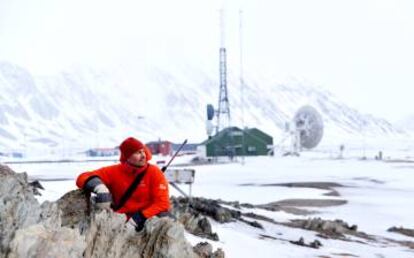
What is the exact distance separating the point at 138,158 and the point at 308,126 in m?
79.6

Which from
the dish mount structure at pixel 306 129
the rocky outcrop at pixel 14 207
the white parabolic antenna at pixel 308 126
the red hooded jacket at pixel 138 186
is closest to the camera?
the rocky outcrop at pixel 14 207

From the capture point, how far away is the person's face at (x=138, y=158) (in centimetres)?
576

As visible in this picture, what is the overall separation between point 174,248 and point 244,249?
4067 mm

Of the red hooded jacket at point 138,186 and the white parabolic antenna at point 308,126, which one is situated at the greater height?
the white parabolic antenna at point 308,126

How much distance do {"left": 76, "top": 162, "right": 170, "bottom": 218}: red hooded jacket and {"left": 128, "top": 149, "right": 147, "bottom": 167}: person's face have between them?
6 centimetres

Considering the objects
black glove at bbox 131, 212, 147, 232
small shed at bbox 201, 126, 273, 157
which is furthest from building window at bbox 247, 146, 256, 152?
black glove at bbox 131, 212, 147, 232

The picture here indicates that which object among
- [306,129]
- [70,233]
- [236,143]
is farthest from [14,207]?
[306,129]

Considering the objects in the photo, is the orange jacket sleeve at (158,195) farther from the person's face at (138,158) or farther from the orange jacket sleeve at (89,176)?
the orange jacket sleeve at (89,176)

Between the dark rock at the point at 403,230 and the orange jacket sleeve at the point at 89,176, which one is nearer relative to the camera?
the orange jacket sleeve at the point at 89,176

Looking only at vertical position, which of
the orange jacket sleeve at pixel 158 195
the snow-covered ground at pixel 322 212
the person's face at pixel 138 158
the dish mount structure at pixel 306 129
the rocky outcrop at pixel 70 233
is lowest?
the snow-covered ground at pixel 322 212

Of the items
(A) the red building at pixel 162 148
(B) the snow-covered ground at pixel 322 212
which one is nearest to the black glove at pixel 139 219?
(B) the snow-covered ground at pixel 322 212

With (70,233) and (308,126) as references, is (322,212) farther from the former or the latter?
(308,126)

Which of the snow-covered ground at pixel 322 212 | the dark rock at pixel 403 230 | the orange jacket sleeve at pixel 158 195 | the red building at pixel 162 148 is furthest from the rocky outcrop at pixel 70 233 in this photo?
the red building at pixel 162 148

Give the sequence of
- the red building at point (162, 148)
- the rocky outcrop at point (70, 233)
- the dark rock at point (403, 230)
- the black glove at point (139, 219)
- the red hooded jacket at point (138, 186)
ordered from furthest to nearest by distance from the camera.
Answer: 1. the red building at point (162, 148)
2. the dark rock at point (403, 230)
3. the red hooded jacket at point (138, 186)
4. the black glove at point (139, 219)
5. the rocky outcrop at point (70, 233)
